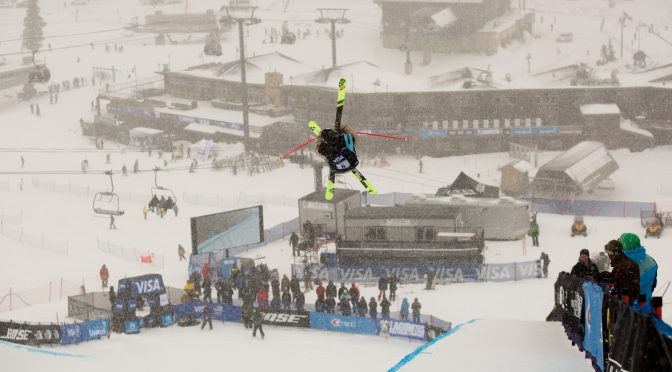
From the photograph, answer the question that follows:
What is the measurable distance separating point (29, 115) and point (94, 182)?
27.3 m

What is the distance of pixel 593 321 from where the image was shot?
44.5 feet

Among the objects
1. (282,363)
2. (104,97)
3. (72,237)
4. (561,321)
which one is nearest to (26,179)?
(72,237)

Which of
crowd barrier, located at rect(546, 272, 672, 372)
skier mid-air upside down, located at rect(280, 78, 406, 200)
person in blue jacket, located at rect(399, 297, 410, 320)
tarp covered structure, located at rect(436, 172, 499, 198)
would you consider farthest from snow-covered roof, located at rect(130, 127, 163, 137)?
crowd barrier, located at rect(546, 272, 672, 372)

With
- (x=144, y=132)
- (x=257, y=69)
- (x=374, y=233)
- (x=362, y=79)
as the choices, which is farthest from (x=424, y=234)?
(x=257, y=69)

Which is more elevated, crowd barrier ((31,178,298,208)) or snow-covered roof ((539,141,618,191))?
snow-covered roof ((539,141,618,191))

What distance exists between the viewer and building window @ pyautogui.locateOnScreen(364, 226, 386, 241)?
4149 centimetres

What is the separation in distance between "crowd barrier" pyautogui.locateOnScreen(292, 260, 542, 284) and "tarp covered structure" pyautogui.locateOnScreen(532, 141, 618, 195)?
56.6 feet

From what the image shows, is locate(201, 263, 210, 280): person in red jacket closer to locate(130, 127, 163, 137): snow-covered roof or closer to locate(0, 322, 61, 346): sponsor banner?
locate(0, 322, 61, 346): sponsor banner

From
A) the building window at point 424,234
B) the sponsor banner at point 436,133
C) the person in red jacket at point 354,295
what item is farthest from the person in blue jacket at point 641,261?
the sponsor banner at point 436,133

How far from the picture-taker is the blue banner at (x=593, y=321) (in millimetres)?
13117

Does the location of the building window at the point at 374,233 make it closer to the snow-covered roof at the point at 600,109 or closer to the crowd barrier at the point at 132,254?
the crowd barrier at the point at 132,254

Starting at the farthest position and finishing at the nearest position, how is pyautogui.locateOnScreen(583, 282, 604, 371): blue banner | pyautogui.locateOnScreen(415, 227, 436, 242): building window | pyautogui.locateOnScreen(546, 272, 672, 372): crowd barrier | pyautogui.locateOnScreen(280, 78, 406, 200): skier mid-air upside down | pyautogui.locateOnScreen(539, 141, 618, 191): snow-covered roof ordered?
pyautogui.locateOnScreen(539, 141, 618, 191): snow-covered roof, pyautogui.locateOnScreen(415, 227, 436, 242): building window, pyautogui.locateOnScreen(280, 78, 406, 200): skier mid-air upside down, pyautogui.locateOnScreen(583, 282, 604, 371): blue banner, pyautogui.locateOnScreen(546, 272, 672, 372): crowd barrier

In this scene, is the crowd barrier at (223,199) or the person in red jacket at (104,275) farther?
the crowd barrier at (223,199)

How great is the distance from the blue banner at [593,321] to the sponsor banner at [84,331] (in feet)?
69.0
